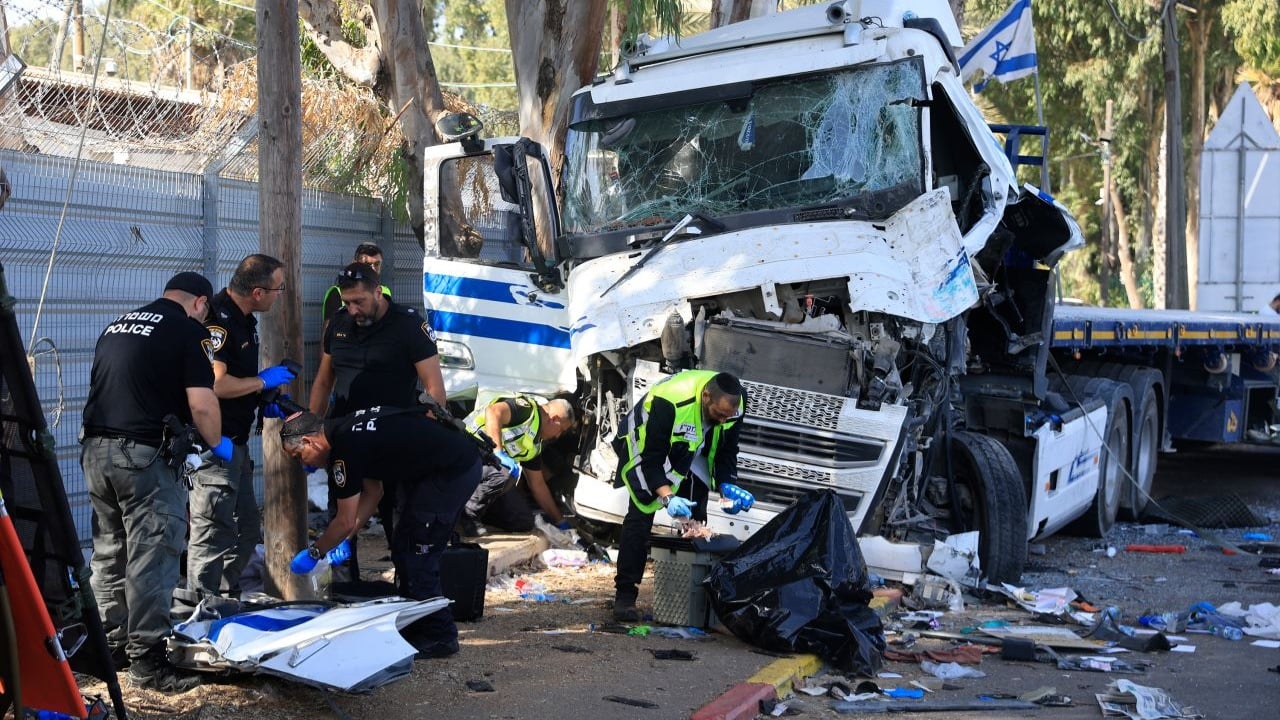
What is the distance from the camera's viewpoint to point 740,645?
6.76 meters

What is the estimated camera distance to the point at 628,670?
614 cm

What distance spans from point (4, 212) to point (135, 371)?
88.1 inches

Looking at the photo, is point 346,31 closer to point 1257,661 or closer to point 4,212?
point 4,212

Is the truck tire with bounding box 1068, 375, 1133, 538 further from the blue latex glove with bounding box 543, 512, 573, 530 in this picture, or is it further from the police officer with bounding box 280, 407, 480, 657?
the police officer with bounding box 280, 407, 480, 657

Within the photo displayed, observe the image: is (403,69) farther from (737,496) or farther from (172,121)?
(737,496)

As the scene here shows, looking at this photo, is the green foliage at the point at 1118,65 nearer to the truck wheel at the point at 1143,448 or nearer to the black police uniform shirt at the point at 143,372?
the truck wheel at the point at 1143,448

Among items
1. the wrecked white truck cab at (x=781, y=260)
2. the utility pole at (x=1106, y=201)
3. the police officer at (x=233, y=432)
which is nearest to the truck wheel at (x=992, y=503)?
the wrecked white truck cab at (x=781, y=260)

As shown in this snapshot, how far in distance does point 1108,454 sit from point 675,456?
18.6ft

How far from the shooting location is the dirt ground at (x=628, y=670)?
5.27 meters

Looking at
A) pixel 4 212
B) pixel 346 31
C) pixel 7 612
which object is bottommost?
→ pixel 7 612

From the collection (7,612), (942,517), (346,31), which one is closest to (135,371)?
(7,612)

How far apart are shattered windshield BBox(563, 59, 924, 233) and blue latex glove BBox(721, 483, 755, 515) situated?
5.90ft

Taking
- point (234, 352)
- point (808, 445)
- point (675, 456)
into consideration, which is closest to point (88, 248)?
point (234, 352)

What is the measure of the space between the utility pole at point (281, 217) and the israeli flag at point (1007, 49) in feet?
33.3
